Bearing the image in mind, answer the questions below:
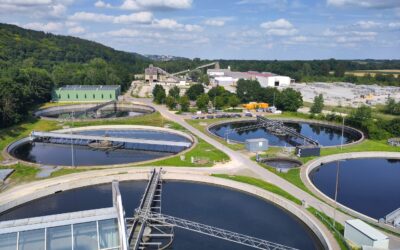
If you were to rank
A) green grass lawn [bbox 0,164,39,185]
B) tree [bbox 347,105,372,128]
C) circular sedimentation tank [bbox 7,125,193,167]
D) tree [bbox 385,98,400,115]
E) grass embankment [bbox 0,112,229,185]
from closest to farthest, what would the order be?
green grass lawn [bbox 0,164,39,185] → grass embankment [bbox 0,112,229,185] → circular sedimentation tank [bbox 7,125,193,167] → tree [bbox 347,105,372,128] → tree [bbox 385,98,400,115]

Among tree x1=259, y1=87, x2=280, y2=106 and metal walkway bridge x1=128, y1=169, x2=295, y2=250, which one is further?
tree x1=259, y1=87, x2=280, y2=106

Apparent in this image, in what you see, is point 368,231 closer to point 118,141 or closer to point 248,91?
point 118,141

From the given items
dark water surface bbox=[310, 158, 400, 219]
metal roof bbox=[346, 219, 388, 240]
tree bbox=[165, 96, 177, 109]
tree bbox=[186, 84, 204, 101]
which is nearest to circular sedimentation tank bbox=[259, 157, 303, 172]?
dark water surface bbox=[310, 158, 400, 219]

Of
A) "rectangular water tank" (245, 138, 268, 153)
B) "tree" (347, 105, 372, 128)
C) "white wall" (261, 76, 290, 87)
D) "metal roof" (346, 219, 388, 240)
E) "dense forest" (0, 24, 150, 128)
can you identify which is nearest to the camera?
"metal roof" (346, 219, 388, 240)

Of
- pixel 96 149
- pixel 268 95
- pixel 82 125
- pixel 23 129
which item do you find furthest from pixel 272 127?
pixel 23 129

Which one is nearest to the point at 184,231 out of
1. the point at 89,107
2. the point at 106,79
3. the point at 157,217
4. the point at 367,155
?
the point at 157,217

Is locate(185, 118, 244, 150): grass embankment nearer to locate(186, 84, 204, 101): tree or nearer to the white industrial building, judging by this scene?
the white industrial building
